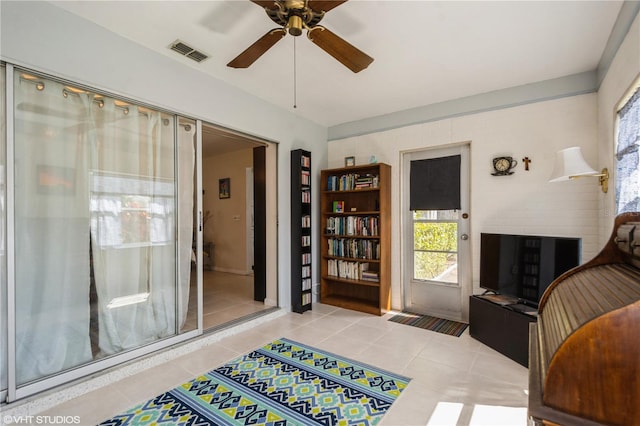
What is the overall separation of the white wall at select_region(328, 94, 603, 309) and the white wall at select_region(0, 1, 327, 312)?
1996 mm

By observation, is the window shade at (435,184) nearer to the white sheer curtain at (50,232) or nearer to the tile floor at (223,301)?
the tile floor at (223,301)

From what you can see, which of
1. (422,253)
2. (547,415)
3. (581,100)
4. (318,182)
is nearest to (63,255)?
(547,415)

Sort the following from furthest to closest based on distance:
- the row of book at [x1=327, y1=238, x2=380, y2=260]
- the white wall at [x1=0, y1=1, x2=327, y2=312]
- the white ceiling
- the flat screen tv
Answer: the row of book at [x1=327, y1=238, x2=380, y2=260], the flat screen tv, the white ceiling, the white wall at [x1=0, y1=1, x2=327, y2=312]

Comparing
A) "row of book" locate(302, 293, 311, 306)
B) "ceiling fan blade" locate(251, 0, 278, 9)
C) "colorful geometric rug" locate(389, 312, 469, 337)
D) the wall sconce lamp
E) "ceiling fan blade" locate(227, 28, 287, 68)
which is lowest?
"colorful geometric rug" locate(389, 312, 469, 337)

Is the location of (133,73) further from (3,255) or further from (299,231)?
(299,231)

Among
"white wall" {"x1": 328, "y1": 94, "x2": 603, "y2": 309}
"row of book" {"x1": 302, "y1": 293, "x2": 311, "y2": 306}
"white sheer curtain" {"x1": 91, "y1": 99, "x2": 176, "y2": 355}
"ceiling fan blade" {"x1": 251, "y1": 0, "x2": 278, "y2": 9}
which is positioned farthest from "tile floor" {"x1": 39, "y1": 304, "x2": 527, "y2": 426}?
"ceiling fan blade" {"x1": 251, "y1": 0, "x2": 278, "y2": 9}

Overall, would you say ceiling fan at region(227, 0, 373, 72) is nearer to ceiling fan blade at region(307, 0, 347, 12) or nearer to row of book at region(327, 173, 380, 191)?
ceiling fan blade at region(307, 0, 347, 12)

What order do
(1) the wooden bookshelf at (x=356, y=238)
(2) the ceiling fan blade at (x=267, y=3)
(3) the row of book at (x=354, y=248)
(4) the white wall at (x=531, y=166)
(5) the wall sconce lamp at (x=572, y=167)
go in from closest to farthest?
(2) the ceiling fan blade at (x=267, y=3)
(5) the wall sconce lamp at (x=572, y=167)
(4) the white wall at (x=531, y=166)
(1) the wooden bookshelf at (x=356, y=238)
(3) the row of book at (x=354, y=248)

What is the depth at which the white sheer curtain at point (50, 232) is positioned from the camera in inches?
76.2

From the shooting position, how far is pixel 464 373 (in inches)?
92.7

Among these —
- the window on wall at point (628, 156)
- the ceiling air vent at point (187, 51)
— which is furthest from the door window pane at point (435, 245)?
the ceiling air vent at point (187, 51)

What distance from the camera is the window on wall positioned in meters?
1.88

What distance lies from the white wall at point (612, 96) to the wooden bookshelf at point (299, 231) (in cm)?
299

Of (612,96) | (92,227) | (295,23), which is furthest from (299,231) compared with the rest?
(612,96)
